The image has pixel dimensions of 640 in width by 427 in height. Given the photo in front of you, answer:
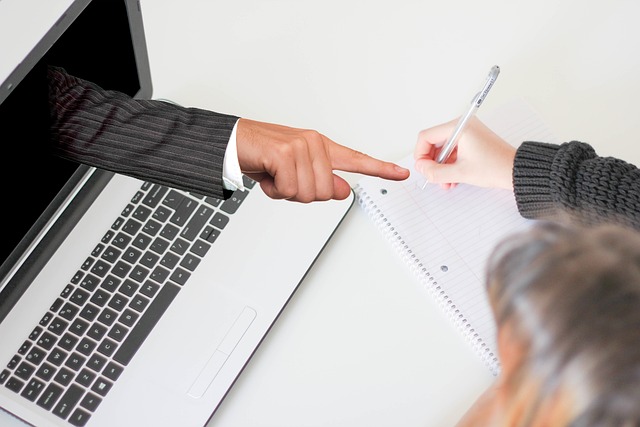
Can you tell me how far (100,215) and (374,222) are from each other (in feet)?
0.97

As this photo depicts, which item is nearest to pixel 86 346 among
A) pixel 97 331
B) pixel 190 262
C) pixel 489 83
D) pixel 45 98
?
pixel 97 331

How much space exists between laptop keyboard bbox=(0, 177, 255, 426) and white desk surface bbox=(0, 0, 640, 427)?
12 centimetres

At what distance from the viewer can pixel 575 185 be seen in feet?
2.53

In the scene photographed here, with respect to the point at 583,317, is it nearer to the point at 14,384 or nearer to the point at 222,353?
the point at 222,353

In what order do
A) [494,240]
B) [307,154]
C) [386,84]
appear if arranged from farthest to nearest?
[386,84]
[494,240]
[307,154]

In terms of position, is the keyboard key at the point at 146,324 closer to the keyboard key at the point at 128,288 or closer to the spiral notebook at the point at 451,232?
the keyboard key at the point at 128,288

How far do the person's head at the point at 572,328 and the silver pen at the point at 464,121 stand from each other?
0.24m

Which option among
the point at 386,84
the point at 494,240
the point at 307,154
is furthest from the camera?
the point at 386,84

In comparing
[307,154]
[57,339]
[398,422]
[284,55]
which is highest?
[284,55]

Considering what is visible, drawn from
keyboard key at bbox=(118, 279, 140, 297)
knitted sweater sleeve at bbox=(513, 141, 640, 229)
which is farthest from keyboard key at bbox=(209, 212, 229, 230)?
knitted sweater sleeve at bbox=(513, 141, 640, 229)

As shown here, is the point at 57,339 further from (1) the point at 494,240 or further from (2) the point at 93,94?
(1) the point at 494,240

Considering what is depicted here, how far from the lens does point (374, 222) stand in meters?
0.80

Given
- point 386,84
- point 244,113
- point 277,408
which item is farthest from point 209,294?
point 386,84

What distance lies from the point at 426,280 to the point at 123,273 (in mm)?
313
